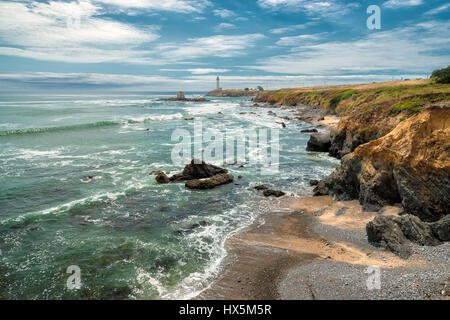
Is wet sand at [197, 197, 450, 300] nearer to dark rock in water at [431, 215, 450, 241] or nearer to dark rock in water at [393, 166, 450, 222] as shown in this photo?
dark rock in water at [431, 215, 450, 241]

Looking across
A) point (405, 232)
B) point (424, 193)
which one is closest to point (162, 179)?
point (405, 232)

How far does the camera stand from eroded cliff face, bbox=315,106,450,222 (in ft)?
38.9

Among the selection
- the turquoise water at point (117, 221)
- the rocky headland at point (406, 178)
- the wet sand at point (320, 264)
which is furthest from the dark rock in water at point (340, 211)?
the turquoise water at point (117, 221)

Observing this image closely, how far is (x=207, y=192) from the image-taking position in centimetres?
2033

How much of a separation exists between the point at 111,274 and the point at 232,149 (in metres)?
26.3

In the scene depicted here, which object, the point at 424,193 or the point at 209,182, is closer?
the point at 424,193

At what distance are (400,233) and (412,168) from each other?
3.50 meters

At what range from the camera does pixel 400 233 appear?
10.9m

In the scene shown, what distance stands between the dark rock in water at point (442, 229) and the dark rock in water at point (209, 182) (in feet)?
45.4

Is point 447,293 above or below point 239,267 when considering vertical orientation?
above

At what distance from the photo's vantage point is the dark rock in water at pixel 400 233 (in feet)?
34.1

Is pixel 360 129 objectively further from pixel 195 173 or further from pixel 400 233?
pixel 400 233

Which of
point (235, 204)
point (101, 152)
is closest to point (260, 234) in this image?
point (235, 204)
